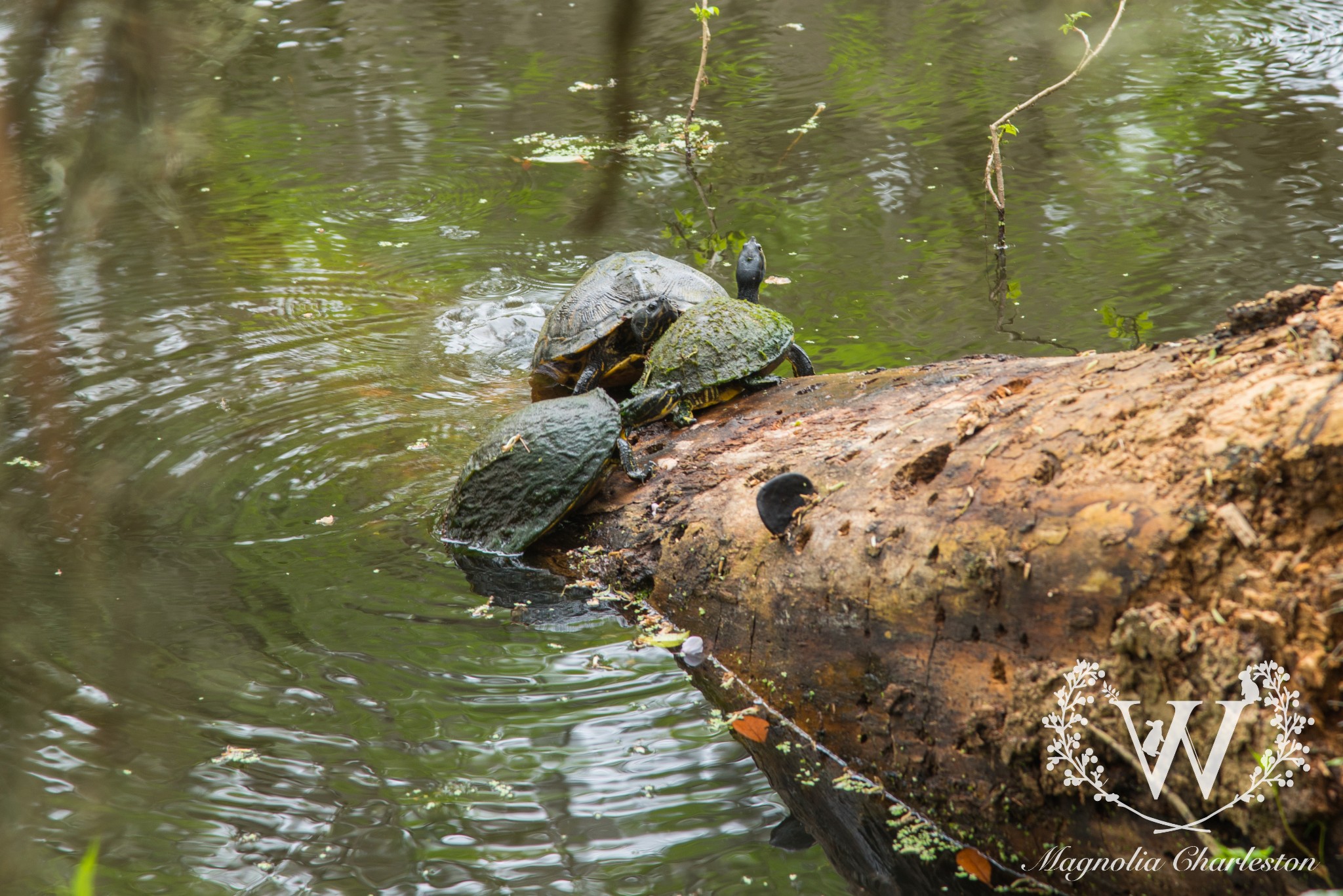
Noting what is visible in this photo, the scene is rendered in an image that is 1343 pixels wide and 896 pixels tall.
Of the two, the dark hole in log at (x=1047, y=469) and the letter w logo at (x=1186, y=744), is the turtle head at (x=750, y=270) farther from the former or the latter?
the letter w logo at (x=1186, y=744)

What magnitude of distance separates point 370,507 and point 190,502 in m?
0.83

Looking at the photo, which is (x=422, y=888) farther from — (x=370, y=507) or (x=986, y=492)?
(x=370, y=507)

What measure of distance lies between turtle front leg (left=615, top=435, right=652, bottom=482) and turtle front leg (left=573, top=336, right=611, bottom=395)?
83cm

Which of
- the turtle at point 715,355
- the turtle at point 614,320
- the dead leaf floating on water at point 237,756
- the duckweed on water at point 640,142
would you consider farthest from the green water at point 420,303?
the turtle at point 715,355

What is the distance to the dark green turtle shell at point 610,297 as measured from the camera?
455cm

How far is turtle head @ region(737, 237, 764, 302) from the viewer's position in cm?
473

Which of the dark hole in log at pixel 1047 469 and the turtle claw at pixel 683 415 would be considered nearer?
the dark hole in log at pixel 1047 469

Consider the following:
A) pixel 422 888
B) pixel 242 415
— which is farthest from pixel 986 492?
pixel 242 415

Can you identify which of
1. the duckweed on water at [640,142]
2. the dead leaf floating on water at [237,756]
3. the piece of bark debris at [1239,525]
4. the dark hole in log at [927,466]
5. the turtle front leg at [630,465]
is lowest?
the dead leaf floating on water at [237,756]

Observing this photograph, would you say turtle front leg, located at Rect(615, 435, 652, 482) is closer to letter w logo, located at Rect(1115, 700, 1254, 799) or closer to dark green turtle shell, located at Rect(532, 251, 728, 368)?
dark green turtle shell, located at Rect(532, 251, 728, 368)

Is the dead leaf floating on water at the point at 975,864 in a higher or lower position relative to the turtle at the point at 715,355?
lower

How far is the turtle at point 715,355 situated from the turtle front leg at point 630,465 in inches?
9.6

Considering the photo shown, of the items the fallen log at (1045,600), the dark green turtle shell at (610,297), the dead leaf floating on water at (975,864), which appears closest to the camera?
the fallen log at (1045,600)

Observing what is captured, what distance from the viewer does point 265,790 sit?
2.79 meters
